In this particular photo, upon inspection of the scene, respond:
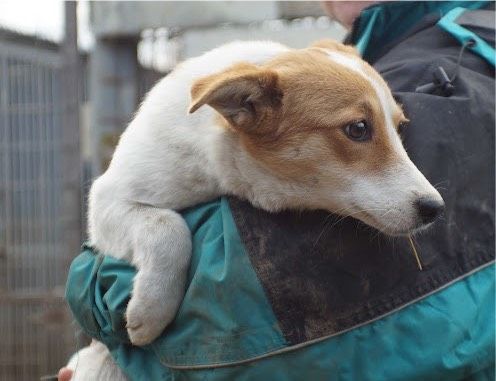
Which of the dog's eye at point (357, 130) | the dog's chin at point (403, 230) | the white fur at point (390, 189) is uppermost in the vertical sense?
the dog's eye at point (357, 130)

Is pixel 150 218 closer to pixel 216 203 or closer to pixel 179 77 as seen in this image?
pixel 216 203

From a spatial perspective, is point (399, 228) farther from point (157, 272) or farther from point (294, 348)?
point (157, 272)

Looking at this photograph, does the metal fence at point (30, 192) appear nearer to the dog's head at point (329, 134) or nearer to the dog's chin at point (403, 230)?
the dog's head at point (329, 134)

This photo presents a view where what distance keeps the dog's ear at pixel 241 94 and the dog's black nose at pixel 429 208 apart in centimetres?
50

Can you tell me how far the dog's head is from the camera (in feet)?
7.43

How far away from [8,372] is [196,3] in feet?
10.0

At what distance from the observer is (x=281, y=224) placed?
221 cm

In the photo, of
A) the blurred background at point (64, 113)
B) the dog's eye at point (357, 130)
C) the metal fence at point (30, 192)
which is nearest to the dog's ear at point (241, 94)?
the dog's eye at point (357, 130)

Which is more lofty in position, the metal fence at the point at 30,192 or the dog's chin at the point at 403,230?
the dog's chin at the point at 403,230

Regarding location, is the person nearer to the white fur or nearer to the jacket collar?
the white fur

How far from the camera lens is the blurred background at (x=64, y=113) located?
4859 mm

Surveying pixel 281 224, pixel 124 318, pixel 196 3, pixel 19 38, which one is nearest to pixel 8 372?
pixel 19 38

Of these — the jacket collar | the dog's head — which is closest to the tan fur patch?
the dog's head

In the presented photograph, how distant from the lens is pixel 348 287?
83.9 inches
